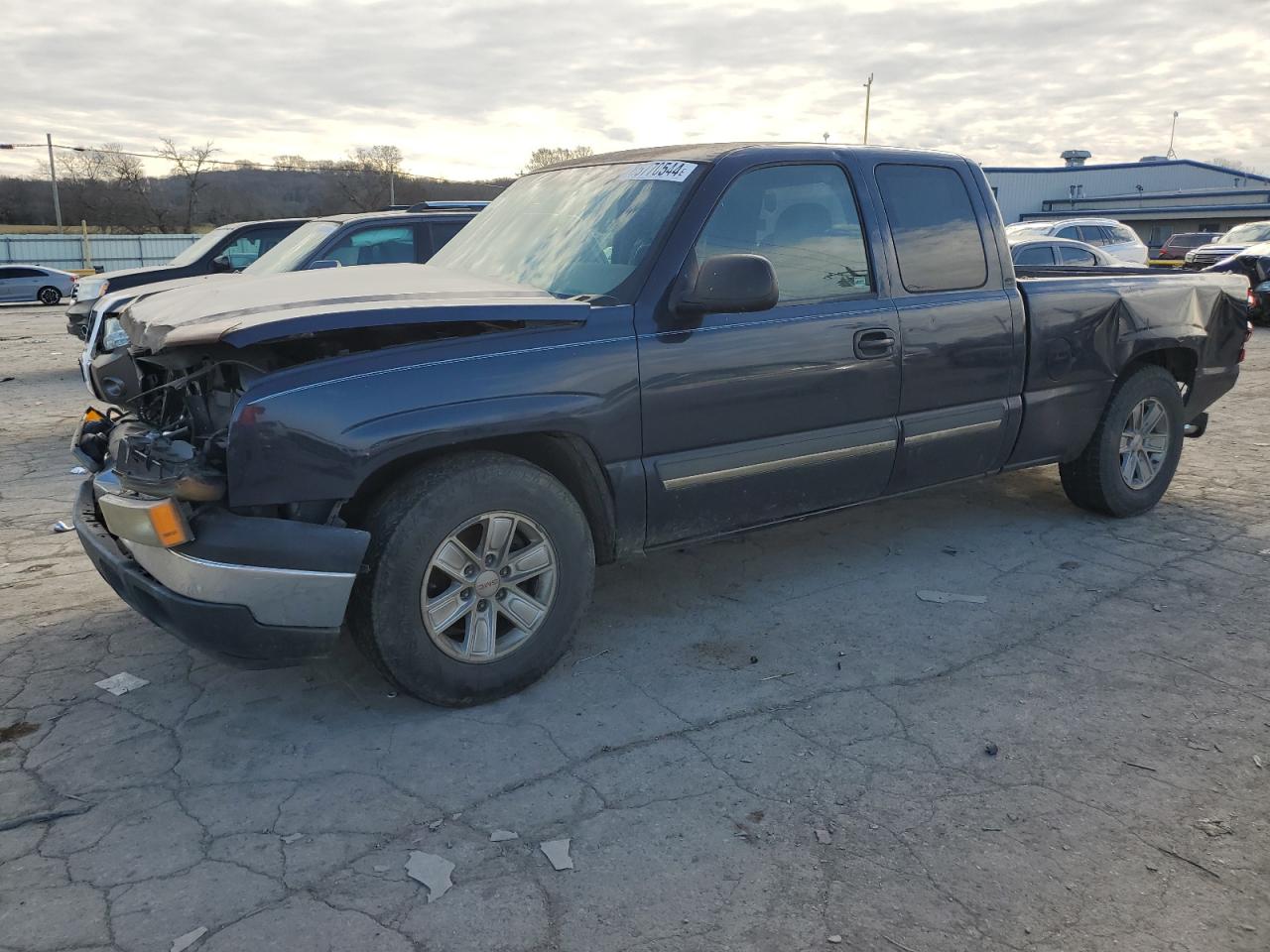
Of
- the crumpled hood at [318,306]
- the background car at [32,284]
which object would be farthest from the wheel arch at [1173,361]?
the background car at [32,284]

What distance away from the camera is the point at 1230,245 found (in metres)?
23.3

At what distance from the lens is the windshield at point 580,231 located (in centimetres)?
386

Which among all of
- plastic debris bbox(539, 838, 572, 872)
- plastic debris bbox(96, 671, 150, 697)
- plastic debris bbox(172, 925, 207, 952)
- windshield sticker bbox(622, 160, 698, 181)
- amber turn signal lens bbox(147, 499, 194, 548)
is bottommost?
plastic debris bbox(539, 838, 572, 872)

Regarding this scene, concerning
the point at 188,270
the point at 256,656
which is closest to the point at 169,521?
the point at 256,656

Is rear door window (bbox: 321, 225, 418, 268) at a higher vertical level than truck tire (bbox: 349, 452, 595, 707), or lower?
higher

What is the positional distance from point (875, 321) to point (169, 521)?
9.40ft

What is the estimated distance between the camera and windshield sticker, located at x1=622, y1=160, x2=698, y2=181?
13.1 feet

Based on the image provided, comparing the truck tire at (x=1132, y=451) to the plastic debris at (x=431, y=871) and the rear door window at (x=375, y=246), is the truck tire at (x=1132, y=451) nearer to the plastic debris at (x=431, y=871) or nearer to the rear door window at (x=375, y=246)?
the plastic debris at (x=431, y=871)

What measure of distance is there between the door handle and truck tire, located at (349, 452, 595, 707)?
1.47 metres

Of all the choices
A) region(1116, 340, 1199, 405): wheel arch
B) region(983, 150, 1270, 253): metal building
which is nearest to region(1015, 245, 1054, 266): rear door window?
region(1116, 340, 1199, 405): wheel arch

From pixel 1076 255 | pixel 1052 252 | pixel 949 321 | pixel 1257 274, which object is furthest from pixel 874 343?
pixel 1257 274

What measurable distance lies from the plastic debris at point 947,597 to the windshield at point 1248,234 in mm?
Result: 23068

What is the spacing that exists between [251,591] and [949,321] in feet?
10.4

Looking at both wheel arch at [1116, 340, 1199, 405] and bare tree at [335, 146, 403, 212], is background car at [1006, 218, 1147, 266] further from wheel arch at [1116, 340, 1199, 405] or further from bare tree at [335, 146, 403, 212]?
bare tree at [335, 146, 403, 212]
